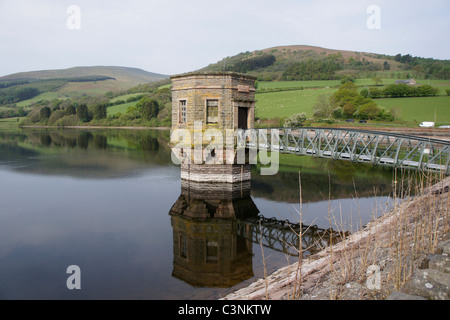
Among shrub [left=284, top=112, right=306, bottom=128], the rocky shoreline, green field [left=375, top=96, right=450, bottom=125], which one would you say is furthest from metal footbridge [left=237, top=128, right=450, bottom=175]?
green field [left=375, top=96, right=450, bottom=125]

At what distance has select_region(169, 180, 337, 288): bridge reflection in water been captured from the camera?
11359 mm

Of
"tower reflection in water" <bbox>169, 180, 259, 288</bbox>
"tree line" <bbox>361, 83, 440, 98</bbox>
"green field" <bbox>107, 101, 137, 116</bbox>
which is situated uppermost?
"tree line" <bbox>361, 83, 440, 98</bbox>

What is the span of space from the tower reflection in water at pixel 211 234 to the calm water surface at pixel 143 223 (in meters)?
0.04

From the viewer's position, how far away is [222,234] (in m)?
15.0

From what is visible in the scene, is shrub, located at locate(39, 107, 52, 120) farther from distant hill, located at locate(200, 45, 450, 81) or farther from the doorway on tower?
the doorway on tower

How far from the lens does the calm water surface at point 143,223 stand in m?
10.6

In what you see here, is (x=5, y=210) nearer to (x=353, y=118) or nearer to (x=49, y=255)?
(x=49, y=255)

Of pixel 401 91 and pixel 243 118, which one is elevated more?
pixel 401 91

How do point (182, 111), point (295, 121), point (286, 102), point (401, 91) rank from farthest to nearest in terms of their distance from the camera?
point (286, 102), point (401, 91), point (295, 121), point (182, 111)

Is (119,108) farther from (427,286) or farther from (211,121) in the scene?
(427,286)

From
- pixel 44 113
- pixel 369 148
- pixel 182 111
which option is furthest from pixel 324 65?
pixel 369 148

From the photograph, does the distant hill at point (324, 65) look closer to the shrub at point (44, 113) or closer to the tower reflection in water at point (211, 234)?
the shrub at point (44, 113)

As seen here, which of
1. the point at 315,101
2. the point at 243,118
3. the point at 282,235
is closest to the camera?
the point at 282,235

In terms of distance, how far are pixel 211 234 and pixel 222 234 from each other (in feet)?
1.55
